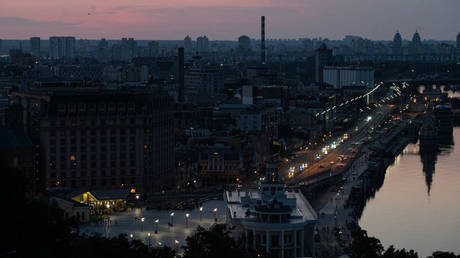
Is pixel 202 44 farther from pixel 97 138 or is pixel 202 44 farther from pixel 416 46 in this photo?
pixel 97 138

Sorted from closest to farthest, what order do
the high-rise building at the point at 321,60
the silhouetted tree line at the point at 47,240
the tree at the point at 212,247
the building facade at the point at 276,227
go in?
the silhouetted tree line at the point at 47,240 < the tree at the point at 212,247 < the building facade at the point at 276,227 < the high-rise building at the point at 321,60

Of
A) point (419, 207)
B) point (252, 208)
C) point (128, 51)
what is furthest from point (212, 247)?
point (128, 51)

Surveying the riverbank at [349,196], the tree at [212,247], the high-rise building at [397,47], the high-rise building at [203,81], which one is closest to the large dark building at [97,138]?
the riverbank at [349,196]

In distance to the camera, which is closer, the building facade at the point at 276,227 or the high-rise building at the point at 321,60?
the building facade at the point at 276,227

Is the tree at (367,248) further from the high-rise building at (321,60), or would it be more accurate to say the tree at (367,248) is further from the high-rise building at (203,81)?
the high-rise building at (321,60)

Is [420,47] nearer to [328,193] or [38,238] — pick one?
[328,193]

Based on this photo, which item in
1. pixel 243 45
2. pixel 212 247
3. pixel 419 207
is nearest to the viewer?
pixel 212 247
